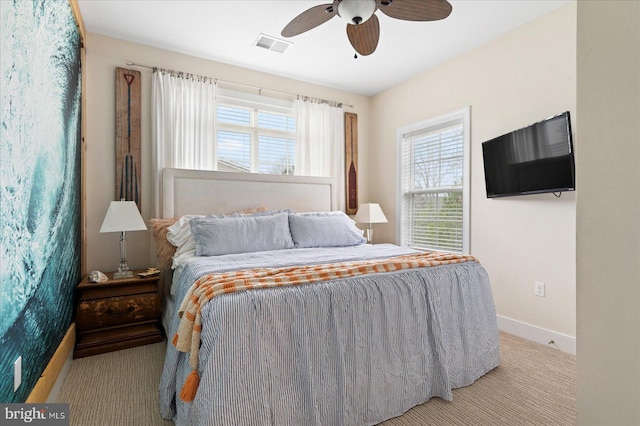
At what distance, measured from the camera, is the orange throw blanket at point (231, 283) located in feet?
4.62

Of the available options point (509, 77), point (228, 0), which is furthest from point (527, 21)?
point (228, 0)

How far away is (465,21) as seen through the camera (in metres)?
2.86

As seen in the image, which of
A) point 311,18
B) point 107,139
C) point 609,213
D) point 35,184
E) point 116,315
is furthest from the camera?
point 107,139

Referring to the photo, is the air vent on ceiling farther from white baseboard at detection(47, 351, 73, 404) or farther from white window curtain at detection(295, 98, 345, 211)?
white baseboard at detection(47, 351, 73, 404)

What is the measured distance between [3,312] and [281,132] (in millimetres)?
3194

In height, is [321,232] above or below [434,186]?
below

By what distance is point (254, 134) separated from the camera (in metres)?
3.92

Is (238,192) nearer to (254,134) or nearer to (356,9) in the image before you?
(254,134)

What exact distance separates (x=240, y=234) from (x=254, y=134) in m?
1.55

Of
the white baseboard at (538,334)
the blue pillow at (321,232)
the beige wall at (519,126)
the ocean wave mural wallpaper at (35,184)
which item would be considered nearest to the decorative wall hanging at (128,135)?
the ocean wave mural wallpaper at (35,184)

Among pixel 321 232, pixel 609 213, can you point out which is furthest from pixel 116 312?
pixel 609 213

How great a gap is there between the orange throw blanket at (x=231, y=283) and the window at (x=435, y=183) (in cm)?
161

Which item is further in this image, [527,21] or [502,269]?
[502,269]

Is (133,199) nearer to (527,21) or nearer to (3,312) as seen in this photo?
(3,312)
